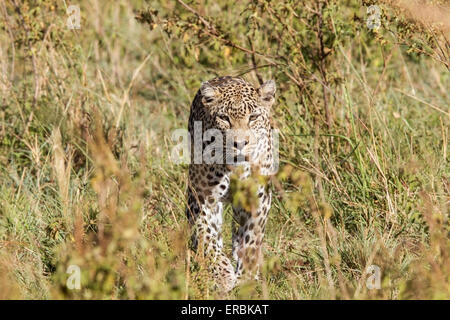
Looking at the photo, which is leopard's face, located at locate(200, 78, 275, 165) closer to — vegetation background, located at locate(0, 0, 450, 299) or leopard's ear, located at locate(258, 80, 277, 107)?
leopard's ear, located at locate(258, 80, 277, 107)

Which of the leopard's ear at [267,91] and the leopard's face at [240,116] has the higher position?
the leopard's ear at [267,91]

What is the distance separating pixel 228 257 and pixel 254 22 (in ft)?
6.92

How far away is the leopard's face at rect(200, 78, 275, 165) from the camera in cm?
581

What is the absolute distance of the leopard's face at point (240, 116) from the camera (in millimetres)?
5809

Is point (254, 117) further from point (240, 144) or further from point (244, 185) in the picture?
point (244, 185)

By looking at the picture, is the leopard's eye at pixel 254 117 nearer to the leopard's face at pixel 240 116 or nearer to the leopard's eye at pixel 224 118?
the leopard's face at pixel 240 116

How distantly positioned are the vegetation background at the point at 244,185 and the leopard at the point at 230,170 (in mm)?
266

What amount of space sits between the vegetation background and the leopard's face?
0.50m

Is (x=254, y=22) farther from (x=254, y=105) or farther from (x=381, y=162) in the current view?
(x=381, y=162)

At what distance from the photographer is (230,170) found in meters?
5.97

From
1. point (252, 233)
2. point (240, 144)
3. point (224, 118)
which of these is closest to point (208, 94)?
point (224, 118)

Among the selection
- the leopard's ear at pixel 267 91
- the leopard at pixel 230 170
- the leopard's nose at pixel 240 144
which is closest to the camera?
the leopard's nose at pixel 240 144

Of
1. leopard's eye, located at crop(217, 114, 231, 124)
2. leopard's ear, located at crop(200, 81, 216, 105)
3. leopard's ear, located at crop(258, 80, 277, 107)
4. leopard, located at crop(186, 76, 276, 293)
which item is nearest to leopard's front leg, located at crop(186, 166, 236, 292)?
leopard, located at crop(186, 76, 276, 293)

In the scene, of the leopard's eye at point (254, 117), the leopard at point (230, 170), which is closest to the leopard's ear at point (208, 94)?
the leopard at point (230, 170)
